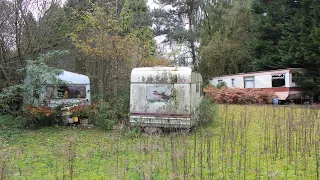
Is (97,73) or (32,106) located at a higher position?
(97,73)

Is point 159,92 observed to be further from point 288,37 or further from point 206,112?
point 288,37

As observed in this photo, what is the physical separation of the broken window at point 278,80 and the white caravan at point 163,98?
10.2 m

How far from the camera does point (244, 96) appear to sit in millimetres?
17797

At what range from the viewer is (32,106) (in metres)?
9.59

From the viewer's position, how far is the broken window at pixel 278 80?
17094mm

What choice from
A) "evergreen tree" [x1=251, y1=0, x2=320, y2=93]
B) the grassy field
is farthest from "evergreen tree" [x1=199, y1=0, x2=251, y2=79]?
the grassy field

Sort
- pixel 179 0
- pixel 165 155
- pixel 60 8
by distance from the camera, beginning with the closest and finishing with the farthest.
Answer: pixel 165 155 < pixel 60 8 < pixel 179 0

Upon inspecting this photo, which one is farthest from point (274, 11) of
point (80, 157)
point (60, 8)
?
point (80, 157)

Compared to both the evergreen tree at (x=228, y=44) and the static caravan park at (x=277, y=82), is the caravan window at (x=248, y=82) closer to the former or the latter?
the static caravan park at (x=277, y=82)

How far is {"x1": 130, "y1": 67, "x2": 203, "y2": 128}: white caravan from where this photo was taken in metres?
8.51

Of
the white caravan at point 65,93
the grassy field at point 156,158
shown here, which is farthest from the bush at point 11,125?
the white caravan at point 65,93

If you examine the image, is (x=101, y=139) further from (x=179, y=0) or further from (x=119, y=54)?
(x=179, y=0)

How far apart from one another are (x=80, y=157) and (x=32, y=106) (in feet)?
14.7

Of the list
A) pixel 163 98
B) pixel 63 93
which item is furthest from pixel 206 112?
pixel 63 93
